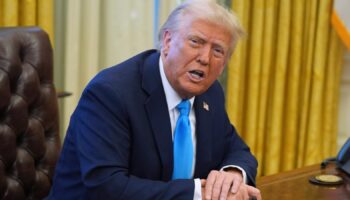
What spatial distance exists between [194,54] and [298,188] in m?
0.53

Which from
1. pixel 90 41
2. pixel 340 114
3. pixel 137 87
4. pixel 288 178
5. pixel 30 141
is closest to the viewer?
pixel 137 87

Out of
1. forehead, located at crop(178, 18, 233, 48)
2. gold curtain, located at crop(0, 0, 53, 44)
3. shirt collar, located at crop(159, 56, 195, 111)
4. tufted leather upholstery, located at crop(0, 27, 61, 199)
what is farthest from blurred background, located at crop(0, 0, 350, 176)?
forehead, located at crop(178, 18, 233, 48)

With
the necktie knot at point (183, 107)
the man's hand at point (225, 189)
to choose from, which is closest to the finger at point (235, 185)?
the man's hand at point (225, 189)

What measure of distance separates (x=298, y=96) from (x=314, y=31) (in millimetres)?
460

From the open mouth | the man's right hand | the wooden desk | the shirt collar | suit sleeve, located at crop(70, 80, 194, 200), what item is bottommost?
the wooden desk

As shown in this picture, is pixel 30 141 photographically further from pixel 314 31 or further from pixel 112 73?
pixel 314 31

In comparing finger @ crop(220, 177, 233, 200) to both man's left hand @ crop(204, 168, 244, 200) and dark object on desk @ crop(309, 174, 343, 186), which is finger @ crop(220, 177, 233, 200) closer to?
man's left hand @ crop(204, 168, 244, 200)

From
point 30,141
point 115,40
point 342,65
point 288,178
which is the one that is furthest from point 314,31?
point 30,141

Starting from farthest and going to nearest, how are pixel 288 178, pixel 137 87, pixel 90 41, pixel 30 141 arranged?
pixel 90 41
pixel 30 141
pixel 288 178
pixel 137 87

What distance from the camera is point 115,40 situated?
10.1 feet

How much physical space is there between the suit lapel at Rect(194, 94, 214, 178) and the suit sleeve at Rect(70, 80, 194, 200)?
274mm

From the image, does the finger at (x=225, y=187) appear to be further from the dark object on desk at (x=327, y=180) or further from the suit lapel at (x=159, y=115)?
the dark object on desk at (x=327, y=180)

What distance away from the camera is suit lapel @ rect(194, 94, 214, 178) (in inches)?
70.2

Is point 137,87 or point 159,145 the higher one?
point 137,87
